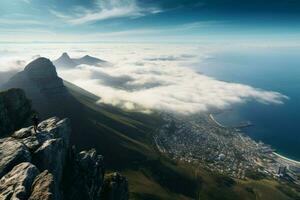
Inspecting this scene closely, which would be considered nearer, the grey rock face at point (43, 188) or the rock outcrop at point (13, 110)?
the grey rock face at point (43, 188)

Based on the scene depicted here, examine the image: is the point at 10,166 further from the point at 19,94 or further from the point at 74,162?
the point at 19,94

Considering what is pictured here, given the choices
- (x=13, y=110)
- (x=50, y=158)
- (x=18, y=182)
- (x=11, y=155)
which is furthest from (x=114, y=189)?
(x=18, y=182)

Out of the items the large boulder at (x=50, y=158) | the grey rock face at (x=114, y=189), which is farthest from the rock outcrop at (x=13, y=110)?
the grey rock face at (x=114, y=189)

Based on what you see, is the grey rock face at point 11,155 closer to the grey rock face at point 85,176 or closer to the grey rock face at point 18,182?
the grey rock face at point 18,182

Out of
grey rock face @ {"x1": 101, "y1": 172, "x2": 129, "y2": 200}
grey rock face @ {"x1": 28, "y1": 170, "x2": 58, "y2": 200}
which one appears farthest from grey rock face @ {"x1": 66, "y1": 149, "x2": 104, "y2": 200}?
grey rock face @ {"x1": 28, "y1": 170, "x2": 58, "y2": 200}

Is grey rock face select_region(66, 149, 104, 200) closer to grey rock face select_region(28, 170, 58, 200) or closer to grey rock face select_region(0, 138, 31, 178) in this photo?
grey rock face select_region(0, 138, 31, 178)

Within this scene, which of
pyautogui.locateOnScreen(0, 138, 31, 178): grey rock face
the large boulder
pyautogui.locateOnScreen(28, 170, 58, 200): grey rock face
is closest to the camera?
pyautogui.locateOnScreen(28, 170, 58, 200): grey rock face

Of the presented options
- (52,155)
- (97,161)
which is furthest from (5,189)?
(97,161)
